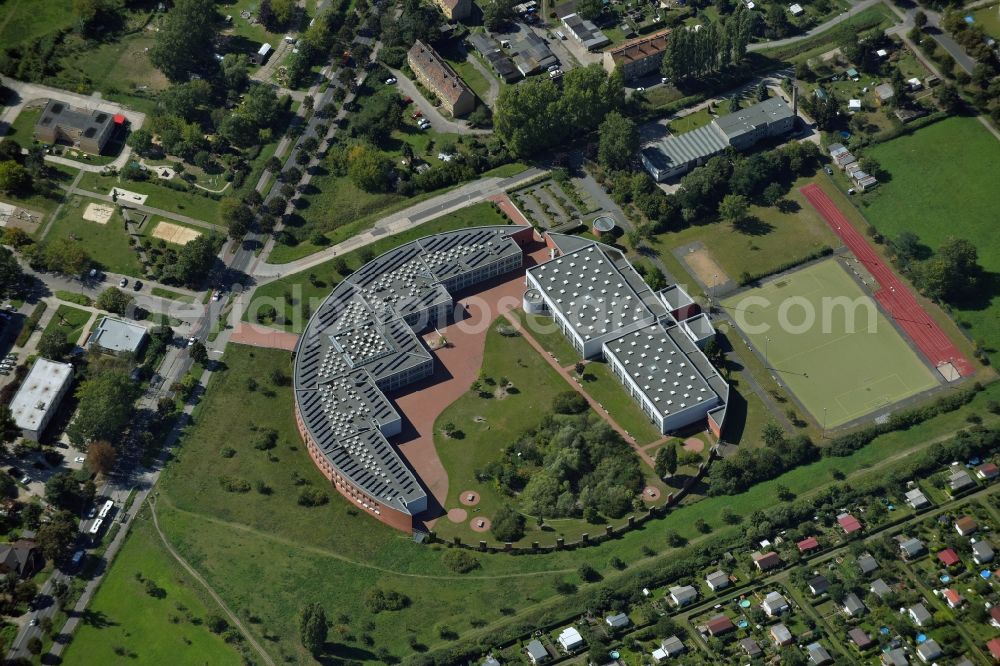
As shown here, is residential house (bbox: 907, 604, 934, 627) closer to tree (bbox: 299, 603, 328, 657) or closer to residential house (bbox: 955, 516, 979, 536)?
residential house (bbox: 955, 516, 979, 536)

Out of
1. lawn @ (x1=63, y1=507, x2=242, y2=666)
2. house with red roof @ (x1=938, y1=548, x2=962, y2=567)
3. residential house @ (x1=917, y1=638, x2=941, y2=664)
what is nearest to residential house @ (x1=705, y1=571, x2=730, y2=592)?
residential house @ (x1=917, y1=638, x2=941, y2=664)

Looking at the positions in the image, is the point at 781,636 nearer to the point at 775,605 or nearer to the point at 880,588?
the point at 775,605

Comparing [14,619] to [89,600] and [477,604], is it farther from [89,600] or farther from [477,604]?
[477,604]

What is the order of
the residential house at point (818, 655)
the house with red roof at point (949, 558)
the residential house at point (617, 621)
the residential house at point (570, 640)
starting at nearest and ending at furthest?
1. the residential house at point (818, 655)
2. the residential house at point (570, 640)
3. the residential house at point (617, 621)
4. the house with red roof at point (949, 558)

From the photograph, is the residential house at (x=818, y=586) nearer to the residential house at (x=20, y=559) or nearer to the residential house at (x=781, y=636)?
the residential house at (x=781, y=636)

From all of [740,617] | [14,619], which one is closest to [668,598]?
[740,617]

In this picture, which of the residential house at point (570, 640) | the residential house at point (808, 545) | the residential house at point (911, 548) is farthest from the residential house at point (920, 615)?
the residential house at point (570, 640)
